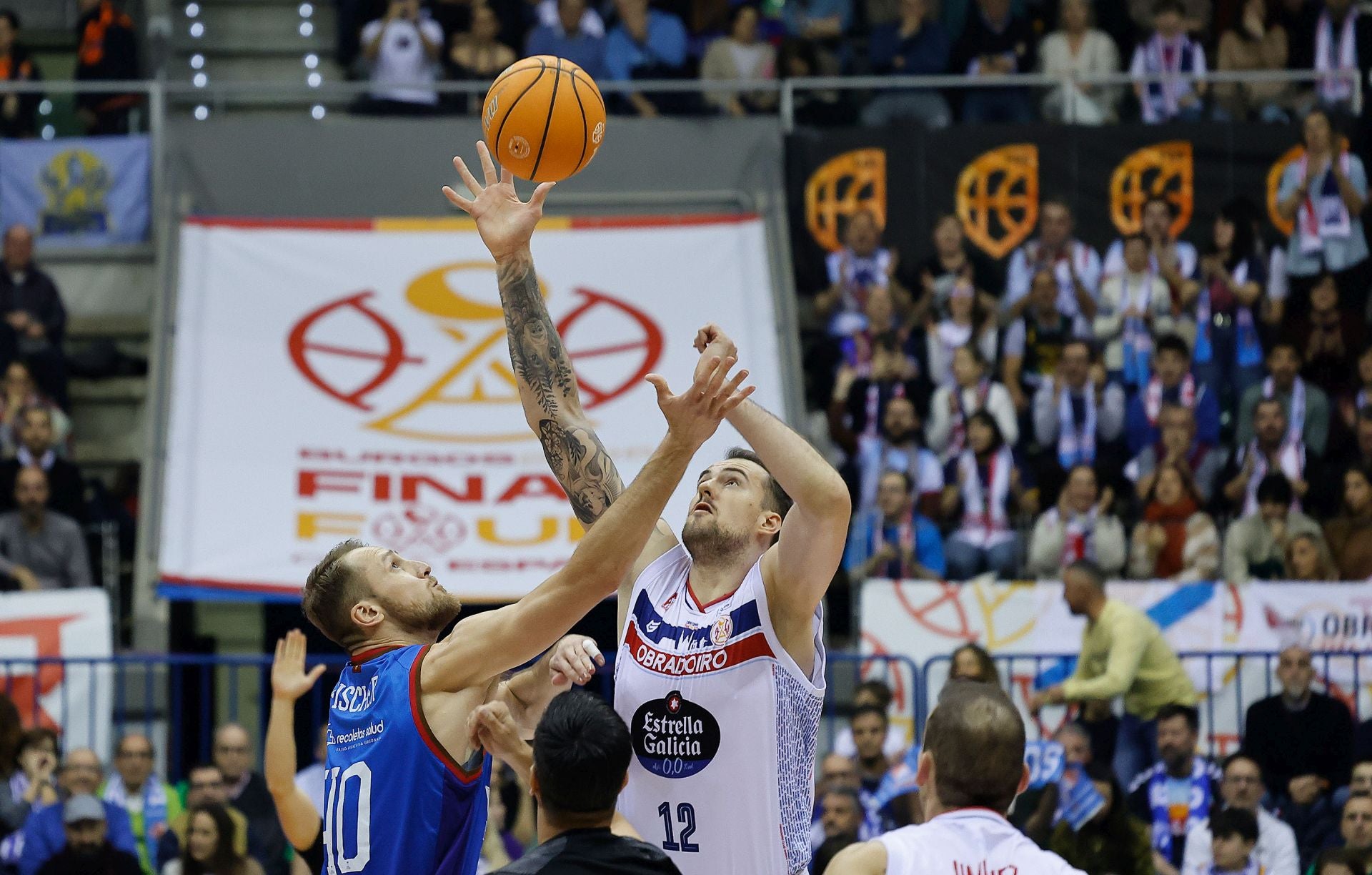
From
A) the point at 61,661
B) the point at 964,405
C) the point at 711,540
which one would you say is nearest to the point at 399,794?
the point at 711,540

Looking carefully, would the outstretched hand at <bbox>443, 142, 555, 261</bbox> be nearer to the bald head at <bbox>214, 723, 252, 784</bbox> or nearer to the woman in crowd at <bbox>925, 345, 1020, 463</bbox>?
the bald head at <bbox>214, 723, 252, 784</bbox>

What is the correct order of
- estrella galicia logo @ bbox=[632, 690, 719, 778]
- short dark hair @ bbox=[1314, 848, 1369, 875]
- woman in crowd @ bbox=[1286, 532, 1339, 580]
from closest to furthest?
estrella galicia logo @ bbox=[632, 690, 719, 778] < short dark hair @ bbox=[1314, 848, 1369, 875] < woman in crowd @ bbox=[1286, 532, 1339, 580]

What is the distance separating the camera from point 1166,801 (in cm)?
1189

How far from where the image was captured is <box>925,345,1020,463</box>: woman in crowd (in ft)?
51.4

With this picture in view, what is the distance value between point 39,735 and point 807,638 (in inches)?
280

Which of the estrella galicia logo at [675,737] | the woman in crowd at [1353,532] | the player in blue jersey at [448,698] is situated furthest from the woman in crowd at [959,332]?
the player in blue jersey at [448,698]

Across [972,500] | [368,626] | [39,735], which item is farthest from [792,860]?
[972,500]

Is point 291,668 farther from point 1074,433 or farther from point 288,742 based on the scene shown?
point 1074,433

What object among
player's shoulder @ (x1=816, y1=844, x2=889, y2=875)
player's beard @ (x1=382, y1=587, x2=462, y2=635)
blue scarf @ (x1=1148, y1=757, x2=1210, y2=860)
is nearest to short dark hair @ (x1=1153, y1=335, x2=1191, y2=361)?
blue scarf @ (x1=1148, y1=757, x2=1210, y2=860)

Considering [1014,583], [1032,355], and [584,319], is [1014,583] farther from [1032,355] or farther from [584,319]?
[584,319]

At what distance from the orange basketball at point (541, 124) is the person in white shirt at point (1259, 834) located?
6212 millimetres

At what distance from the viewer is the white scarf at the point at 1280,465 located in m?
15.4

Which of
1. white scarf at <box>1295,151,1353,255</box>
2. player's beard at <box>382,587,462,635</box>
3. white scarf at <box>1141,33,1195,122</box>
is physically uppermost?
white scarf at <box>1141,33,1195,122</box>

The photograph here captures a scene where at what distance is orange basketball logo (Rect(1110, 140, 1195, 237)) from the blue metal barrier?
552cm
